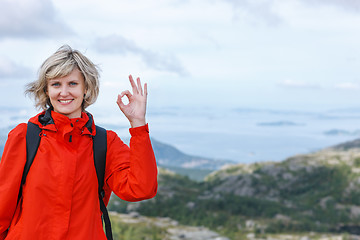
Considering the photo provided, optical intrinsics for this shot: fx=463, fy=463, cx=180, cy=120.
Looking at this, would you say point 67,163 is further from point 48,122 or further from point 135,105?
point 135,105

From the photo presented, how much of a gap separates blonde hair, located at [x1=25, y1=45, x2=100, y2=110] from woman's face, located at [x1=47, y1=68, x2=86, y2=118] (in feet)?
0.11

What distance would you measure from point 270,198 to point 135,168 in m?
21.9

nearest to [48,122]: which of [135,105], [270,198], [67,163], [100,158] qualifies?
[67,163]

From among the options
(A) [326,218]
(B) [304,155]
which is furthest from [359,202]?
(B) [304,155]

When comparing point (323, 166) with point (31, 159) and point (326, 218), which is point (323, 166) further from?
point (31, 159)

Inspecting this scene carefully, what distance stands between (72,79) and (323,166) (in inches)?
995

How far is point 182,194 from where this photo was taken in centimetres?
2156

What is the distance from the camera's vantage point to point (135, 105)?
3041 millimetres

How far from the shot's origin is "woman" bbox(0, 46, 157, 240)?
2832 mm

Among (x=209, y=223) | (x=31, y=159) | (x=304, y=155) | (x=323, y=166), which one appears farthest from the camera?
(x=304, y=155)

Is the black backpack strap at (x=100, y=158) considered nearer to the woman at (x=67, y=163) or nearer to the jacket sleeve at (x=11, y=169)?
the woman at (x=67, y=163)

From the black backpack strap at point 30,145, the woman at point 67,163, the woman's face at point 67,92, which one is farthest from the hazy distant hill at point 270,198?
the black backpack strap at point 30,145

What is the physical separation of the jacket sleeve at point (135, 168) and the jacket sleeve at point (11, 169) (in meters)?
0.56

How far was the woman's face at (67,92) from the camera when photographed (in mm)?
2986
